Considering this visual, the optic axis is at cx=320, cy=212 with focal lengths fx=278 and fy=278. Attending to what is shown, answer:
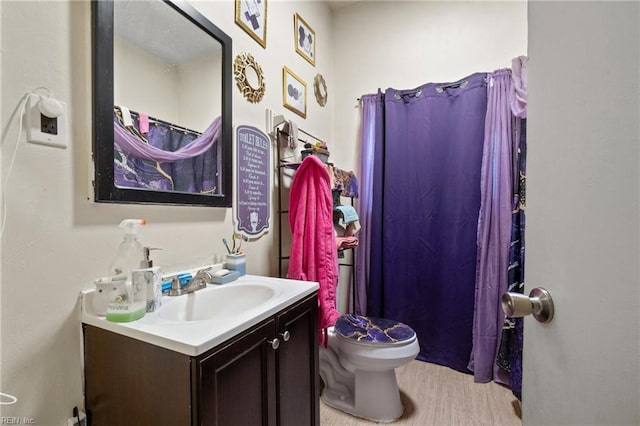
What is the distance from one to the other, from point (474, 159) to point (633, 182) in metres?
1.74

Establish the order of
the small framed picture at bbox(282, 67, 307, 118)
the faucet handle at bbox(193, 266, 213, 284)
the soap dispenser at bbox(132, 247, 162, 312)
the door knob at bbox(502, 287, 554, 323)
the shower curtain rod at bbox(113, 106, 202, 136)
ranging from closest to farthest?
the door knob at bbox(502, 287, 554, 323) → the soap dispenser at bbox(132, 247, 162, 312) → the shower curtain rod at bbox(113, 106, 202, 136) → the faucet handle at bbox(193, 266, 213, 284) → the small framed picture at bbox(282, 67, 307, 118)

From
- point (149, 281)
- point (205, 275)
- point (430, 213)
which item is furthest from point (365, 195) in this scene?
point (149, 281)

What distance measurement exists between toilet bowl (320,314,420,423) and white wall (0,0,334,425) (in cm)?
114

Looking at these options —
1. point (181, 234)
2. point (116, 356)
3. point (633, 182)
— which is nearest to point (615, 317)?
point (633, 182)

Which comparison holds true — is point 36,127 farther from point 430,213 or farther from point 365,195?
point 430,213

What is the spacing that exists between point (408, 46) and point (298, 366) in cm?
236

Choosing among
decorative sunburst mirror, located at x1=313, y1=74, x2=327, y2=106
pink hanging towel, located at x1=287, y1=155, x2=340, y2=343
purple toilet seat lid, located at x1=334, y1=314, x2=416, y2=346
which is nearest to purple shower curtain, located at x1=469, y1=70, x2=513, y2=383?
purple toilet seat lid, located at x1=334, y1=314, x2=416, y2=346

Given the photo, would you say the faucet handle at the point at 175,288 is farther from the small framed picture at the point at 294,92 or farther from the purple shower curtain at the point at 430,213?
the purple shower curtain at the point at 430,213

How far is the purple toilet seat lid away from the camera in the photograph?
146 centimetres

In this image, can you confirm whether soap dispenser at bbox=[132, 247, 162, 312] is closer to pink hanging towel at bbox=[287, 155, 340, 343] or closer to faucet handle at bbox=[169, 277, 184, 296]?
faucet handle at bbox=[169, 277, 184, 296]

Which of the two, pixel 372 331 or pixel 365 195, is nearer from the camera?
pixel 372 331

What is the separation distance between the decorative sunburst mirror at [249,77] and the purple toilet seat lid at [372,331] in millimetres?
1361

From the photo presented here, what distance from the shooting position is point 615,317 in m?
0.39

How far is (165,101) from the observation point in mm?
1043
